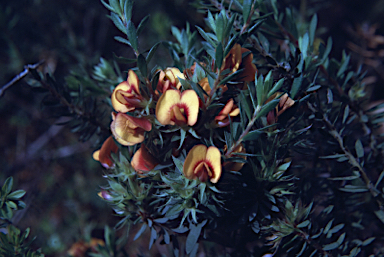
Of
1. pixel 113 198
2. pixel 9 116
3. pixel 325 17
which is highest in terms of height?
pixel 113 198

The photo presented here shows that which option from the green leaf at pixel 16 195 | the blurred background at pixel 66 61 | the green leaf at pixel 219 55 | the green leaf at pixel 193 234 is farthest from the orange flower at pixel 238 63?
the blurred background at pixel 66 61

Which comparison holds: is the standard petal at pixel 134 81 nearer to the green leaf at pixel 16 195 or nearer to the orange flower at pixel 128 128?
the orange flower at pixel 128 128

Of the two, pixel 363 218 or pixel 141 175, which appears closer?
pixel 141 175

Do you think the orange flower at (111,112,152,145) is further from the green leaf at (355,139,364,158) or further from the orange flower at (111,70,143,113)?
the green leaf at (355,139,364,158)

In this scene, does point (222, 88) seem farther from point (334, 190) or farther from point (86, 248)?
point (86, 248)

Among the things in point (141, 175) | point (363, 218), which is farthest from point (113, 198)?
point (363, 218)

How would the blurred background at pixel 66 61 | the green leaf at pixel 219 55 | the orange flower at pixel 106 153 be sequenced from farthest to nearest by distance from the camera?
the blurred background at pixel 66 61 < the orange flower at pixel 106 153 < the green leaf at pixel 219 55

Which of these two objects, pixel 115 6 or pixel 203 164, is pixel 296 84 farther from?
pixel 115 6

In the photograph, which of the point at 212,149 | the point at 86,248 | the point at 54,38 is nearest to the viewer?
the point at 212,149

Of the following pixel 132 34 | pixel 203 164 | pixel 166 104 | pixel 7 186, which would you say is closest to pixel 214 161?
pixel 203 164
